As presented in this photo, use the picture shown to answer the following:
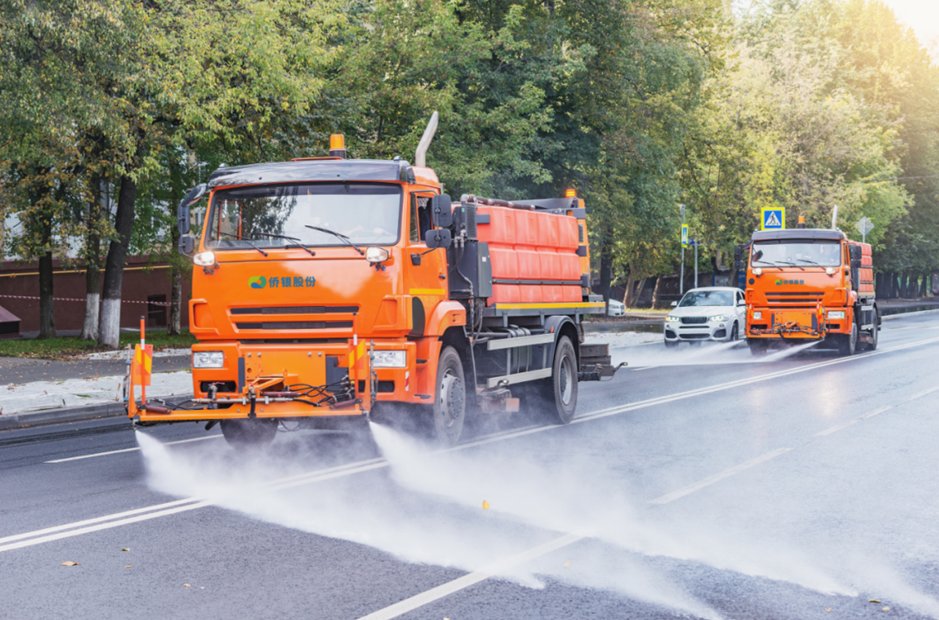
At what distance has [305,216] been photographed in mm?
10953

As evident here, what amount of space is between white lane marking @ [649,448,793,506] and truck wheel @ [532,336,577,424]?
3.28 metres

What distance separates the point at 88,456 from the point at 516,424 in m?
4.93

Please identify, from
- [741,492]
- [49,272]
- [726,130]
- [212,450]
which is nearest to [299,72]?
[49,272]

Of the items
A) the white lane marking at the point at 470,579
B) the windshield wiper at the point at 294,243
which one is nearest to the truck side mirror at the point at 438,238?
the windshield wiper at the point at 294,243

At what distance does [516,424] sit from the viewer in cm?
1410

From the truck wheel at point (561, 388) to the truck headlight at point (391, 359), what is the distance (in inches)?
157

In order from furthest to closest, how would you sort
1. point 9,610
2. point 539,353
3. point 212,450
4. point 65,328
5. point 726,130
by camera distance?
point 726,130
point 65,328
point 539,353
point 212,450
point 9,610

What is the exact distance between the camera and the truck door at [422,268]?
10.9m

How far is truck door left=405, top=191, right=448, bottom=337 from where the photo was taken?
10.9 meters

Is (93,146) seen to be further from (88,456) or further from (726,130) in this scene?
(726,130)

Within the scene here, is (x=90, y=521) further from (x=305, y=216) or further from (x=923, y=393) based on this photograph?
(x=923, y=393)

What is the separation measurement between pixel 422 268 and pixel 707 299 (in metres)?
22.1

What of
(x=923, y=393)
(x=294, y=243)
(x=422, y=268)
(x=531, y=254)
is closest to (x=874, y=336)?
(x=923, y=393)

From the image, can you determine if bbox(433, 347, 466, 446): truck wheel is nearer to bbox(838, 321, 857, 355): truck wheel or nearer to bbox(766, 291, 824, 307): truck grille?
bbox(766, 291, 824, 307): truck grille
